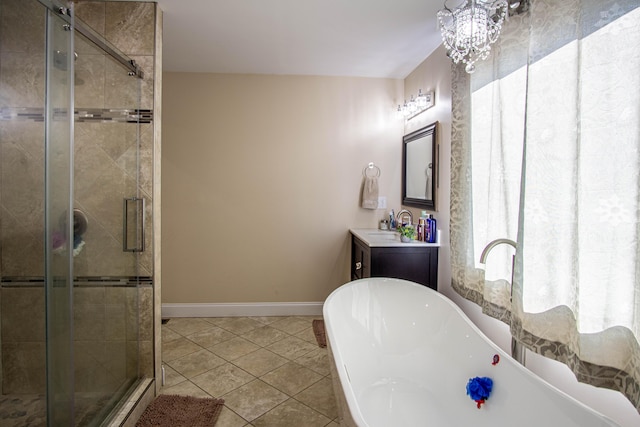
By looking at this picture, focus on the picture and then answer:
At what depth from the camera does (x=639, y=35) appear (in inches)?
39.4

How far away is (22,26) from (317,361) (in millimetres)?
2557

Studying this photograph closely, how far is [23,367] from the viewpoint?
1.61 m

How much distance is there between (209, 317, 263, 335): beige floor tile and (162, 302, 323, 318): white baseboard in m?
0.06

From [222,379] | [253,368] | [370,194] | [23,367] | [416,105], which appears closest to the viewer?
[23,367]

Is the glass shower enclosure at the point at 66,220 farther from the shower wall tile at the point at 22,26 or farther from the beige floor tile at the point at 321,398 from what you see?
the beige floor tile at the point at 321,398

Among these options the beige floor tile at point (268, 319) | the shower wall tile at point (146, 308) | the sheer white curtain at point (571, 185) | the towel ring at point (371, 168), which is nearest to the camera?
the sheer white curtain at point (571, 185)

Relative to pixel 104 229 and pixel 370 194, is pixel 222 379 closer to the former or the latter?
pixel 104 229

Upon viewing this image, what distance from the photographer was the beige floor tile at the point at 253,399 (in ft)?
6.63

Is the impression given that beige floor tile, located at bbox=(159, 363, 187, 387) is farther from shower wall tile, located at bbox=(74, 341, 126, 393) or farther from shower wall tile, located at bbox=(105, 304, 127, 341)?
shower wall tile, located at bbox=(105, 304, 127, 341)

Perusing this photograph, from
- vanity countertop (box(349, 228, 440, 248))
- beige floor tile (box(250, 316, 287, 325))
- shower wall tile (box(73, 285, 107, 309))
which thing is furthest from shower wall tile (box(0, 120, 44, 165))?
beige floor tile (box(250, 316, 287, 325))

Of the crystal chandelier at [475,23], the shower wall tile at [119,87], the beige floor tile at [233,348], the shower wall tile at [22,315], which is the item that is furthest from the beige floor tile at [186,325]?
the crystal chandelier at [475,23]

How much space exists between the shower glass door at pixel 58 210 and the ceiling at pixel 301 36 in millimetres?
1014

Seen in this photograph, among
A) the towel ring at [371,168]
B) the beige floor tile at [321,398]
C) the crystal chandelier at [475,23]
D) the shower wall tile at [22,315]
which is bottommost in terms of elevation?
Result: the beige floor tile at [321,398]

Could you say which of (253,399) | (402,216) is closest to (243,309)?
(253,399)
